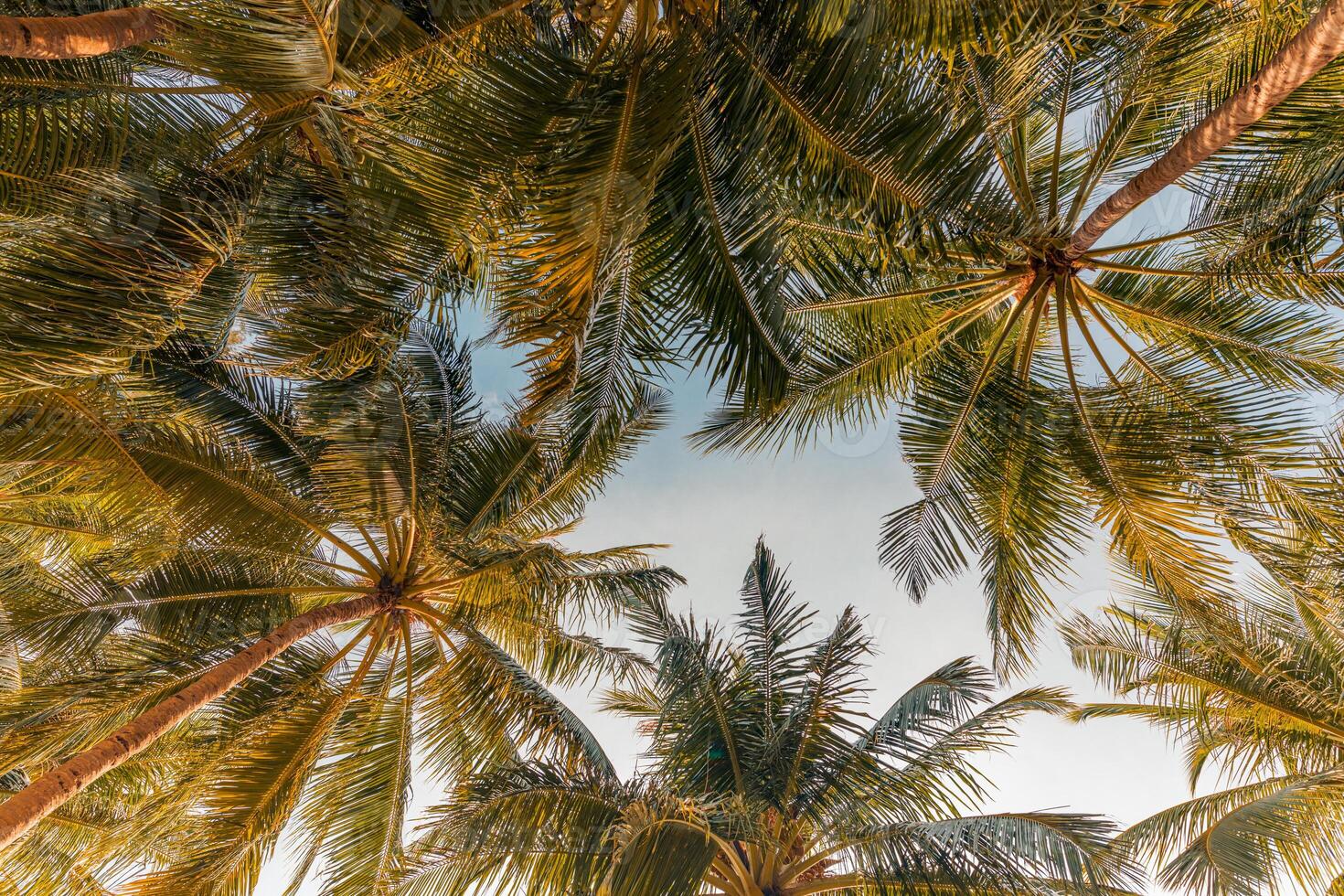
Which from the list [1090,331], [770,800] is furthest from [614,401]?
[770,800]

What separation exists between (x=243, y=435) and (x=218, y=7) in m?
4.10

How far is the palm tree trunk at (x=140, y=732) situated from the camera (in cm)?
408

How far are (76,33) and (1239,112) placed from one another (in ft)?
15.9

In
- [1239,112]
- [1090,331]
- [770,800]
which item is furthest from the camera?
[770,800]

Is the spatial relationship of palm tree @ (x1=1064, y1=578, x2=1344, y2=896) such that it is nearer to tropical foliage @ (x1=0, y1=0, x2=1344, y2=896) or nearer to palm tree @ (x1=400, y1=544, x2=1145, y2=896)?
tropical foliage @ (x1=0, y1=0, x2=1344, y2=896)

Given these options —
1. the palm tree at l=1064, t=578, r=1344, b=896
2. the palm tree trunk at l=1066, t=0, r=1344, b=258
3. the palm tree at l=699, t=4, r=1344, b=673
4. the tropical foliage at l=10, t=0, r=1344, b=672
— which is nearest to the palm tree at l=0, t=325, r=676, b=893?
the tropical foliage at l=10, t=0, r=1344, b=672

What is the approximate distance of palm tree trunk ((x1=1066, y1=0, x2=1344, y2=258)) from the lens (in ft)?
9.21

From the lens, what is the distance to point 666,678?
7.01 metres

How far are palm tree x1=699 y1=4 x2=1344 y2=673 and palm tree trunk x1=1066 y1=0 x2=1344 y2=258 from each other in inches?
0.8

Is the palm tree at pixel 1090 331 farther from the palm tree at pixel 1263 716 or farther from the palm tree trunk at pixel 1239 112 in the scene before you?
the palm tree at pixel 1263 716

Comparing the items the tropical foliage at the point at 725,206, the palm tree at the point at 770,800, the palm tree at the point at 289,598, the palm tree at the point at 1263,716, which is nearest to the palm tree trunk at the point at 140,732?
the palm tree at the point at 289,598

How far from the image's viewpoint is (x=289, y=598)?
7.08 meters

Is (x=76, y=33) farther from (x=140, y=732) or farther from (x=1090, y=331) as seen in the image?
(x=1090, y=331)

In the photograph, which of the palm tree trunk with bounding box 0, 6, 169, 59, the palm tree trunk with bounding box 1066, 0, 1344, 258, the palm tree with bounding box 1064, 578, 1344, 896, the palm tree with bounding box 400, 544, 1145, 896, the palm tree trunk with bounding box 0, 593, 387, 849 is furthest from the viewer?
the palm tree with bounding box 1064, 578, 1344, 896
